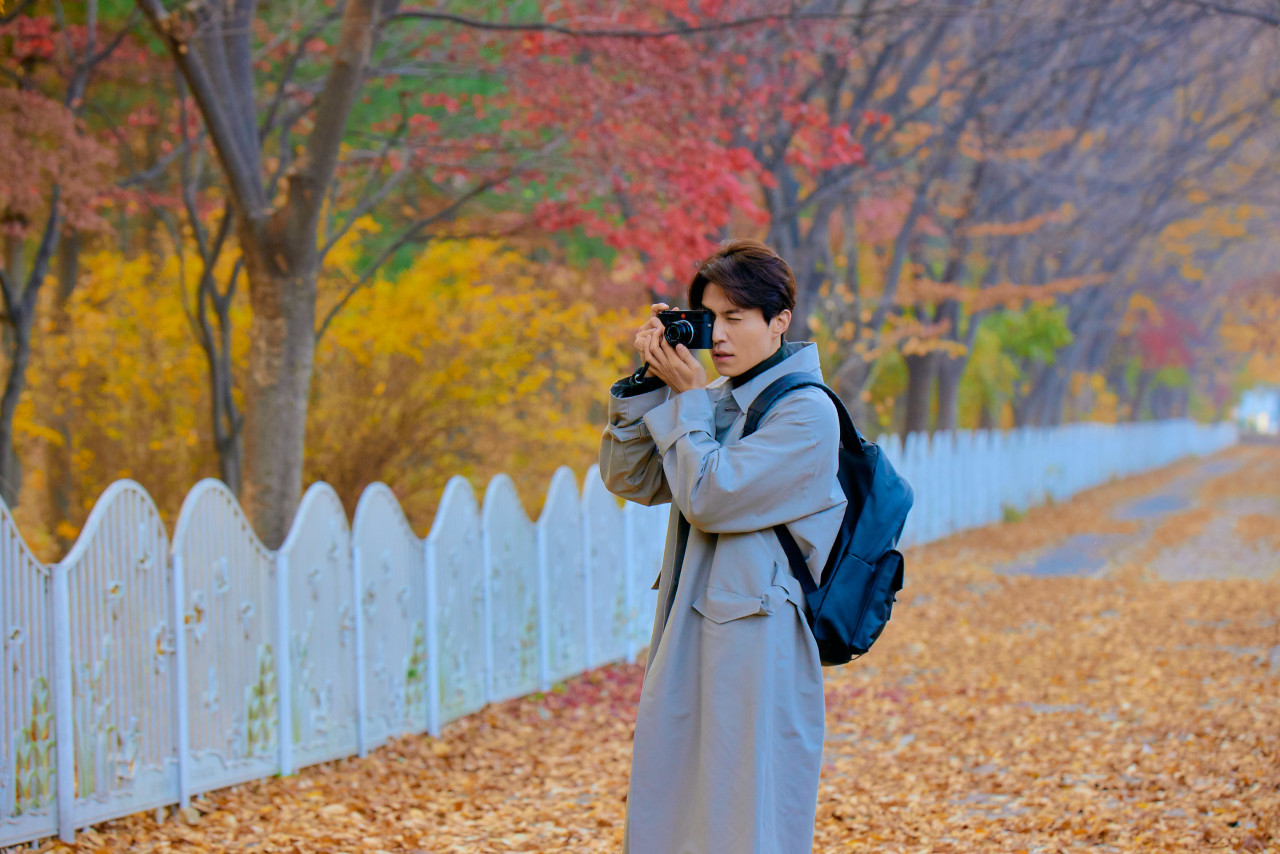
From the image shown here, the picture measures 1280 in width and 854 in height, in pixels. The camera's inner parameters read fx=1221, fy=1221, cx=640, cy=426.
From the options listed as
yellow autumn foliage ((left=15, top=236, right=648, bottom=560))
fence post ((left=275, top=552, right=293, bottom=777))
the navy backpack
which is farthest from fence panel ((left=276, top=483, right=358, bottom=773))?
yellow autumn foliage ((left=15, top=236, right=648, bottom=560))

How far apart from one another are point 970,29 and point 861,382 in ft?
14.2

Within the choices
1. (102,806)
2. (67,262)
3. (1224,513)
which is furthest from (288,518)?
(1224,513)

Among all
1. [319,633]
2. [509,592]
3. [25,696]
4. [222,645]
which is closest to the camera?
[25,696]

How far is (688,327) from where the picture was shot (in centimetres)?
Answer: 280

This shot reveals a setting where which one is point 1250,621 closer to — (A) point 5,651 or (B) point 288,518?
(B) point 288,518

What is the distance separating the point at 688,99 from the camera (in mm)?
7949

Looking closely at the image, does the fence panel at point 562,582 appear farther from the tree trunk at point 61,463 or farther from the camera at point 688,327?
the camera at point 688,327

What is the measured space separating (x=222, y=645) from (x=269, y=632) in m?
0.31

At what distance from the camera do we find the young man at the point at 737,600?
8.90 feet

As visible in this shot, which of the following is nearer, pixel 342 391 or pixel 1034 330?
pixel 342 391

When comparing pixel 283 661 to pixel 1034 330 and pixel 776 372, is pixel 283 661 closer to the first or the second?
pixel 776 372

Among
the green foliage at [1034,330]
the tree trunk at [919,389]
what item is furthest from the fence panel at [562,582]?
the green foliage at [1034,330]

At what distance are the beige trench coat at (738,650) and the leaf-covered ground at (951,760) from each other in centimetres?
176

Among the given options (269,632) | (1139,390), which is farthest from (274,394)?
(1139,390)
